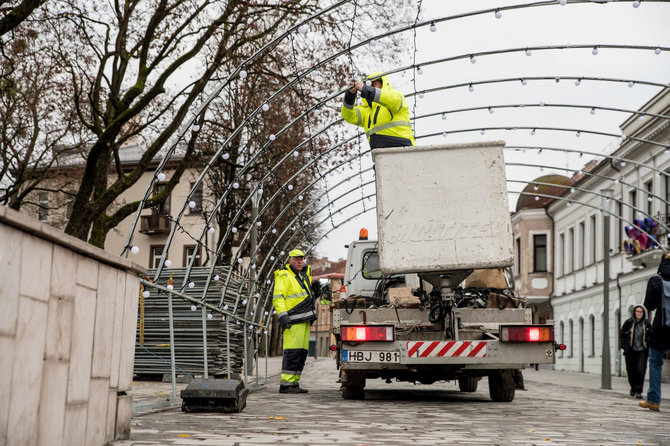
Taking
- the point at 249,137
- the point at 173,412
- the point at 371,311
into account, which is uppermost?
the point at 249,137

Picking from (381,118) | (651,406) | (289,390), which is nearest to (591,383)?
(651,406)

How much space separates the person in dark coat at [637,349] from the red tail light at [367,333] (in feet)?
26.9

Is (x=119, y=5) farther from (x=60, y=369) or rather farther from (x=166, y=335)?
(x=60, y=369)

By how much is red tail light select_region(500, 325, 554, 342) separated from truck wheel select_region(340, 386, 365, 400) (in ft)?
7.90

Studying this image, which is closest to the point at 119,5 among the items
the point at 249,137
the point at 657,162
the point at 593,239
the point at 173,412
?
the point at 249,137

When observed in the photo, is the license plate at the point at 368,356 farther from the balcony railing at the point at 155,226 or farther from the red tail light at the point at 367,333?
the balcony railing at the point at 155,226

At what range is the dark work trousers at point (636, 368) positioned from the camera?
17688mm

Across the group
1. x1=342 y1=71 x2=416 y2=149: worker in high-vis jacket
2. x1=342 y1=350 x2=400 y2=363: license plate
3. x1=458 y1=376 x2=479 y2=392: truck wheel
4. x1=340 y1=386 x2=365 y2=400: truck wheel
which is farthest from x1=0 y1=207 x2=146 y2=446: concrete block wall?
x1=458 y1=376 x2=479 y2=392: truck wheel

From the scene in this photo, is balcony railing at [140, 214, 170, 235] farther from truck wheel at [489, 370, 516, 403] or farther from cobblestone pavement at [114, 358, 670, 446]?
truck wheel at [489, 370, 516, 403]

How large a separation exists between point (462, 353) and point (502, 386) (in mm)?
1769

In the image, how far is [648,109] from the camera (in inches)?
1328

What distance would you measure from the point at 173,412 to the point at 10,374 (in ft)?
17.7

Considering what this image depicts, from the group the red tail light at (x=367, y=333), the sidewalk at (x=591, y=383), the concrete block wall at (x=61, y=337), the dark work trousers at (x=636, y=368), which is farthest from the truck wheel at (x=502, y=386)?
the concrete block wall at (x=61, y=337)

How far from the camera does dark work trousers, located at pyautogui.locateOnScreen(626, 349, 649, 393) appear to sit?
1769 centimetres
